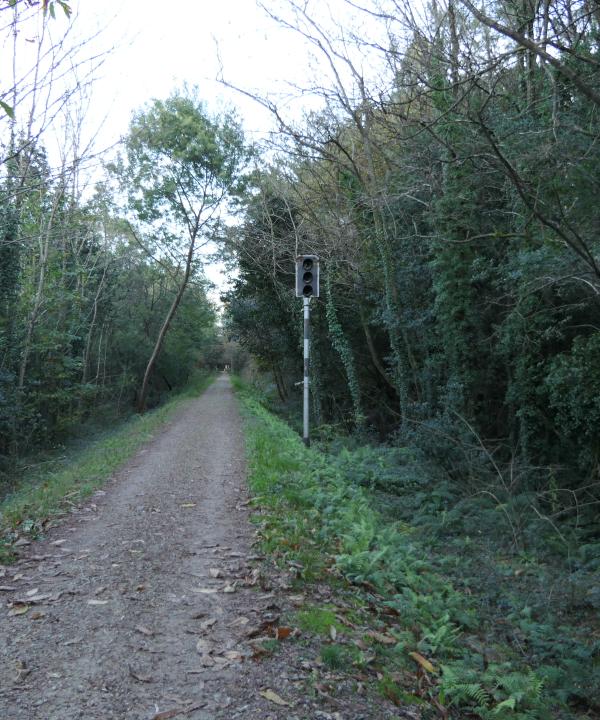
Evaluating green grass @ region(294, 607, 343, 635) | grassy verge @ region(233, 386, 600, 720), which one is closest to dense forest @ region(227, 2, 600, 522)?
grassy verge @ region(233, 386, 600, 720)

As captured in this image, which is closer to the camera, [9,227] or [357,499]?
[357,499]

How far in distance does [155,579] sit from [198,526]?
63.3 inches

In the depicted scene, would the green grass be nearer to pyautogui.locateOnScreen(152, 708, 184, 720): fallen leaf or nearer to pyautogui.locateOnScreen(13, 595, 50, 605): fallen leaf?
pyautogui.locateOnScreen(152, 708, 184, 720): fallen leaf

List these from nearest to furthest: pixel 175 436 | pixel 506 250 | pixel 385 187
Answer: pixel 506 250 < pixel 385 187 < pixel 175 436

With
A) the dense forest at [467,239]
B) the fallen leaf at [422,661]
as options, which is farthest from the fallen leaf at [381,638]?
the dense forest at [467,239]

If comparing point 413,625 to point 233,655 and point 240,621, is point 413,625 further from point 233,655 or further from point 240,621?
point 233,655

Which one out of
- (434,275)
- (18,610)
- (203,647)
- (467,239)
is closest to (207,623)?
(203,647)

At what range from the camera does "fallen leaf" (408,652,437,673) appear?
4.14 m

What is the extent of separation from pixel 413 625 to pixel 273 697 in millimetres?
1825

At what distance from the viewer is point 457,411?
13.6 meters

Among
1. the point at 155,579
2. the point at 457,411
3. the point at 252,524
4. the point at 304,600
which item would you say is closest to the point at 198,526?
the point at 252,524

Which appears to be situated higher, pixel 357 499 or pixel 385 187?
pixel 385 187

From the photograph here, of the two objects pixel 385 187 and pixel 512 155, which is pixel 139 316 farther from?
pixel 512 155

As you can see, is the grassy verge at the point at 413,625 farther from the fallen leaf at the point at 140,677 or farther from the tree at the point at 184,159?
the tree at the point at 184,159
